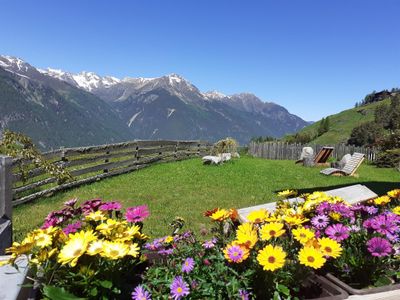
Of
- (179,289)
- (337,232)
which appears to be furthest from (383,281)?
(179,289)

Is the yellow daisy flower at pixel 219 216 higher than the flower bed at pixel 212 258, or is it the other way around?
the yellow daisy flower at pixel 219 216

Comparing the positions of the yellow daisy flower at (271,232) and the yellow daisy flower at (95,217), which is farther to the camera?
the yellow daisy flower at (95,217)

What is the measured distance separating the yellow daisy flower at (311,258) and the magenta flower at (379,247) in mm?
487

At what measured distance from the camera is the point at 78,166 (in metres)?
17.9

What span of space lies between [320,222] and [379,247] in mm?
532

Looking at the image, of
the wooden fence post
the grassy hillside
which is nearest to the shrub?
the wooden fence post

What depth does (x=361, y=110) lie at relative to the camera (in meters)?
118

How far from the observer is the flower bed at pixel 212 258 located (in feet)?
6.69

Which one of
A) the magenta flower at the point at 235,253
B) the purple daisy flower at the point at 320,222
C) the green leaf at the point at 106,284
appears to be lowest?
the green leaf at the point at 106,284

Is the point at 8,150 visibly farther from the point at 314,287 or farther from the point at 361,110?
the point at 361,110

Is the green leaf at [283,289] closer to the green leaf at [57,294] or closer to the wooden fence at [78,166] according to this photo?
the green leaf at [57,294]

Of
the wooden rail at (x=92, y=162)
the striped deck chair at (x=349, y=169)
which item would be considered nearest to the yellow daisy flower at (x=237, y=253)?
the wooden rail at (x=92, y=162)

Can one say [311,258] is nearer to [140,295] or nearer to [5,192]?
[140,295]

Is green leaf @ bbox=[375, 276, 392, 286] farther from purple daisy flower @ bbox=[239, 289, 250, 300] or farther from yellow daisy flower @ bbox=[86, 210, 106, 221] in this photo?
yellow daisy flower @ bbox=[86, 210, 106, 221]
